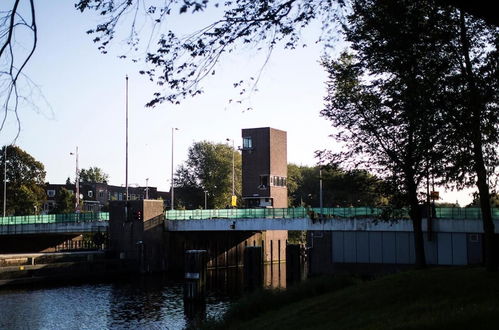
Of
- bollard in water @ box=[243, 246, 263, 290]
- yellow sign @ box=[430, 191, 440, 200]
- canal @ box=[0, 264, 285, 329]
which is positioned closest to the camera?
yellow sign @ box=[430, 191, 440, 200]

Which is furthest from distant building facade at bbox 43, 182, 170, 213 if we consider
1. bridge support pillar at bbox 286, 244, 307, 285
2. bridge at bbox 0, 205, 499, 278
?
bridge support pillar at bbox 286, 244, 307, 285

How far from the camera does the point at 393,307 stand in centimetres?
1648

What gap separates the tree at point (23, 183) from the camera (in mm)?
97188

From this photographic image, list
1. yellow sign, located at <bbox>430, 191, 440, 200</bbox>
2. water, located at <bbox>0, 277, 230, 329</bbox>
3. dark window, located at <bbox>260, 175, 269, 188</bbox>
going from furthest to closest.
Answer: dark window, located at <bbox>260, 175, 269, 188</bbox>, water, located at <bbox>0, 277, 230, 329</bbox>, yellow sign, located at <bbox>430, 191, 440, 200</bbox>

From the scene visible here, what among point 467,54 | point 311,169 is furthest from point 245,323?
point 311,169

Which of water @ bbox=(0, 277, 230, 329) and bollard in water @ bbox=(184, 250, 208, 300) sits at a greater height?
bollard in water @ bbox=(184, 250, 208, 300)

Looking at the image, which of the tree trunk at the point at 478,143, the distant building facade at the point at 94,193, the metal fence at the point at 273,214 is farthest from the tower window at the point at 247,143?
the distant building facade at the point at 94,193

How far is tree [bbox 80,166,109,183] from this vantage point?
16125 cm

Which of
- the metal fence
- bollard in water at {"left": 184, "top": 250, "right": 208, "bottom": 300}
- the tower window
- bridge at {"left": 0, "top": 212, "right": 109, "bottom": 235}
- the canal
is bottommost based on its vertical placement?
the canal

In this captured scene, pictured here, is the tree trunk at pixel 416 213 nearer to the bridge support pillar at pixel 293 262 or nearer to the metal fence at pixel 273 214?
the metal fence at pixel 273 214

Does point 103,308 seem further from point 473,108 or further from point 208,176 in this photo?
point 208,176

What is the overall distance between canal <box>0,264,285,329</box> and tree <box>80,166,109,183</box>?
111m

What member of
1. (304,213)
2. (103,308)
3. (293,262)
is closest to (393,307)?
(103,308)

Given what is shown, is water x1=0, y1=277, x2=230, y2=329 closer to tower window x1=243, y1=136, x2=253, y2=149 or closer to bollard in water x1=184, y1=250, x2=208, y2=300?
bollard in water x1=184, y1=250, x2=208, y2=300
